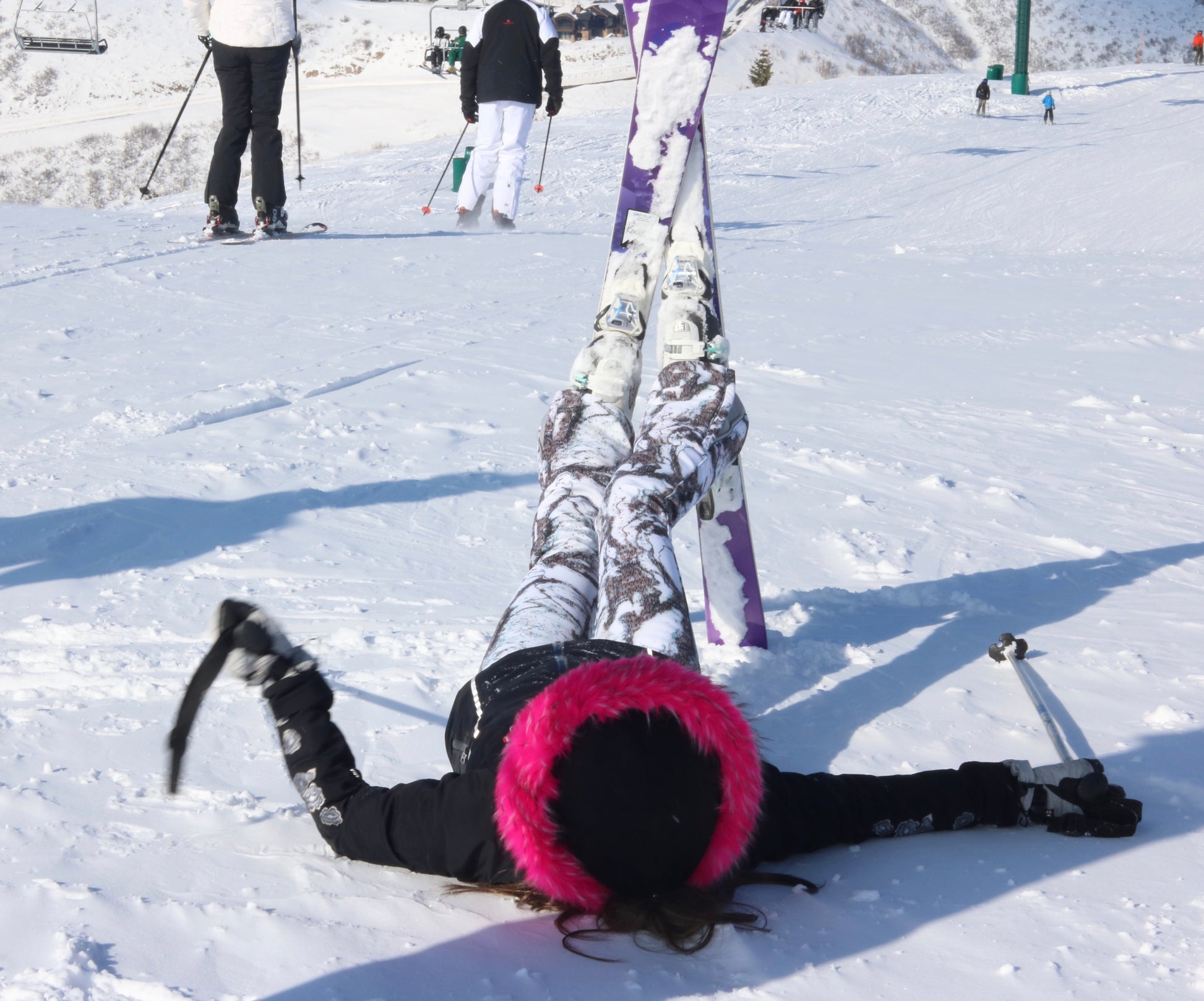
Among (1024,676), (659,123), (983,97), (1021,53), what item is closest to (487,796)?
(1024,676)

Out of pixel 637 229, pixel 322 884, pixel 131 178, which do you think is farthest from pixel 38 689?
pixel 131 178

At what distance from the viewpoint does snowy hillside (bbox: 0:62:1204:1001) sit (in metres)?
1.31

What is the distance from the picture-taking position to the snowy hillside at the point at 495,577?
1.31m

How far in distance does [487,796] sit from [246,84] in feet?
19.9

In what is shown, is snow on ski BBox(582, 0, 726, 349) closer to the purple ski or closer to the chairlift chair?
the purple ski

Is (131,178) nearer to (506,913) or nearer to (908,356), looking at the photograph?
(908,356)

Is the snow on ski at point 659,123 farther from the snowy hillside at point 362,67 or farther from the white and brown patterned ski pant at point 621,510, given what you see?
the snowy hillside at point 362,67

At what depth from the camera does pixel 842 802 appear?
1.56m

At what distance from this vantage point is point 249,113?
6.41 meters

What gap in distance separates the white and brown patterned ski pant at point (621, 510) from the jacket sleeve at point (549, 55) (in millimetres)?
5797

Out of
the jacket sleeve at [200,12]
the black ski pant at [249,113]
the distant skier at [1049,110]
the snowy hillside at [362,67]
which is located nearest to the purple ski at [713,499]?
the black ski pant at [249,113]

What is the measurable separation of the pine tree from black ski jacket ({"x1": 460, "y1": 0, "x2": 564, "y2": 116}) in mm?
21240

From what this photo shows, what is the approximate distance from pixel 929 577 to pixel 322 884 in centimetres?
176

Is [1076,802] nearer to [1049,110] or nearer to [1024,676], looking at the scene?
[1024,676]
